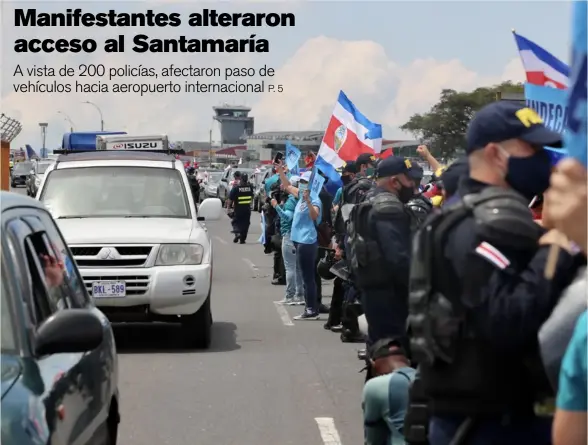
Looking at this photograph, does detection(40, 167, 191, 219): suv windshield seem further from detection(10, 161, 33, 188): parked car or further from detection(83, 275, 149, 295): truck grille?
detection(10, 161, 33, 188): parked car

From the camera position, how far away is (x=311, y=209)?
13.9m

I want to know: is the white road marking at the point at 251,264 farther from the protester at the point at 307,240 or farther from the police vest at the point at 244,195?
the protester at the point at 307,240

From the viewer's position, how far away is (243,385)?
9.76 m

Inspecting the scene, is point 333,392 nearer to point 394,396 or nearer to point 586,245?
point 394,396

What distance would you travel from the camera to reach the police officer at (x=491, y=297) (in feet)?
11.6

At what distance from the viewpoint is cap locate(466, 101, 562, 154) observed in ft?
12.7

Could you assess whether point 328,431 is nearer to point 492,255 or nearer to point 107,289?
point 107,289

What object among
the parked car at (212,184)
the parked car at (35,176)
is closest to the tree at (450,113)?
the parked car at (212,184)

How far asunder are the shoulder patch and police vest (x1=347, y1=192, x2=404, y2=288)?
10.4 feet

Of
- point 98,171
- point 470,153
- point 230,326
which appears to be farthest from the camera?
point 230,326

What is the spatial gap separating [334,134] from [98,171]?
436 cm

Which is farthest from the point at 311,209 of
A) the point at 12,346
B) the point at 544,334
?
the point at 544,334

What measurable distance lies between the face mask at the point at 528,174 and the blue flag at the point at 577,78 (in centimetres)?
86

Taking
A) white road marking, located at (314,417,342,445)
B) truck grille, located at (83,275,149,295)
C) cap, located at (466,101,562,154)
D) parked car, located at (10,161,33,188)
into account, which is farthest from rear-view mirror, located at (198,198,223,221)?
parked car, located at (10,161,33,188)
